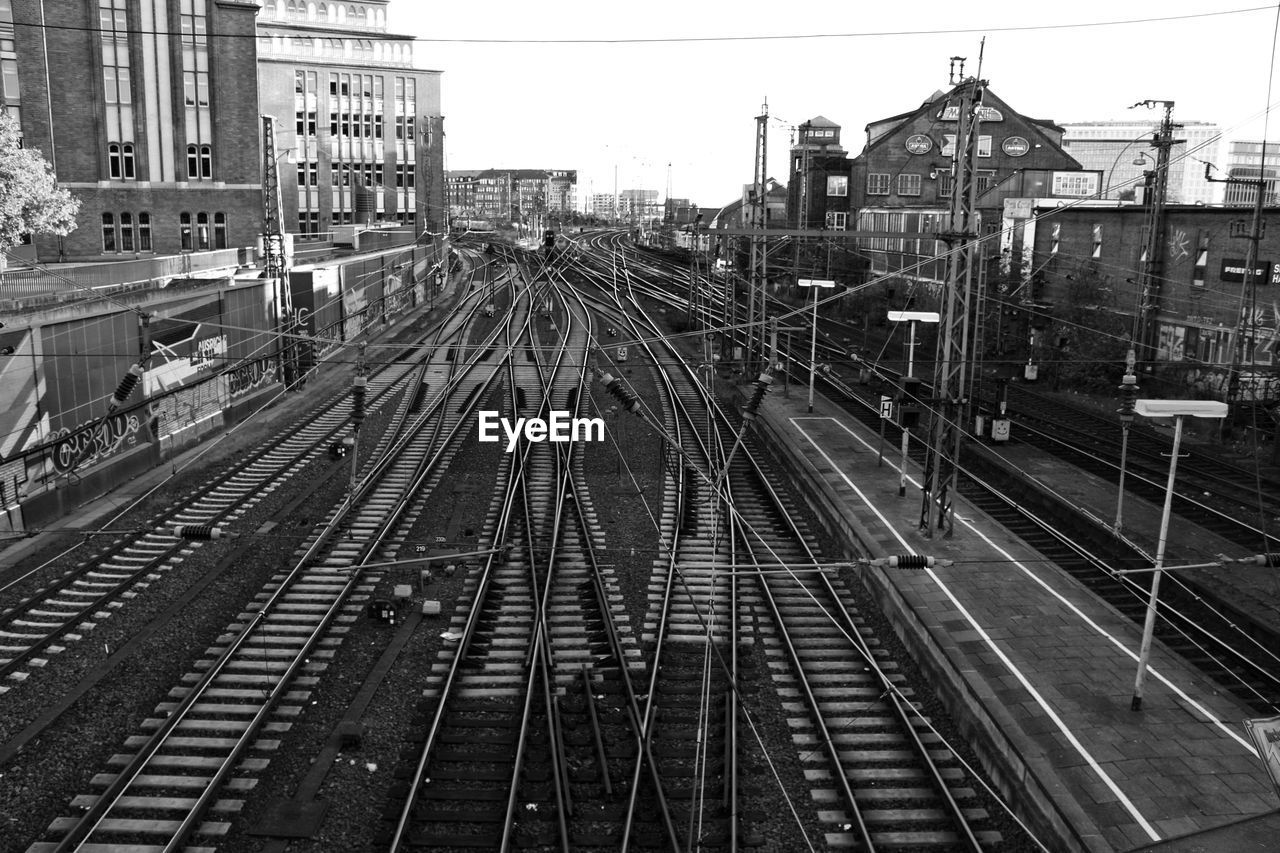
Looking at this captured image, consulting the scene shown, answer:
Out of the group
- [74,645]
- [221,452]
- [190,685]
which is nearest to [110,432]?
[221,452]

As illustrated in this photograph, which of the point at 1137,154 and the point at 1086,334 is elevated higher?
the point at 1137,154

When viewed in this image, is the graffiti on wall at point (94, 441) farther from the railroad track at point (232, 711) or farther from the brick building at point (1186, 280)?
the brick building at point (1186, 280)

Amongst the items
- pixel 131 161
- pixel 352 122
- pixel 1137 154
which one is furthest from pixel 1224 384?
pixel 352 122

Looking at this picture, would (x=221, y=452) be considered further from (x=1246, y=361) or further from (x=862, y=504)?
(x=1246, y=361)

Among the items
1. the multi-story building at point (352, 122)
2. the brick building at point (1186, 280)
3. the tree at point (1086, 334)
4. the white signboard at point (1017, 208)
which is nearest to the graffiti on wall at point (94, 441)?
the brick building at point (1186, 280)

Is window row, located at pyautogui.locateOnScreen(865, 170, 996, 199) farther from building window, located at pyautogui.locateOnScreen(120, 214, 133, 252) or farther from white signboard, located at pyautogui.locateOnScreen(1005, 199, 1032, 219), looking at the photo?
building window, located at pyautogui.locateOnScreen(120, 214, 133, 252)

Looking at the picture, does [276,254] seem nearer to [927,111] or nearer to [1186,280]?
[1186,280]

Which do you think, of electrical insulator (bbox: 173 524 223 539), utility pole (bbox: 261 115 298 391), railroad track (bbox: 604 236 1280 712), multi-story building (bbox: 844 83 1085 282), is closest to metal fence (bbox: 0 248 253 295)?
utility pole (bbox: 261 115 298 391)
